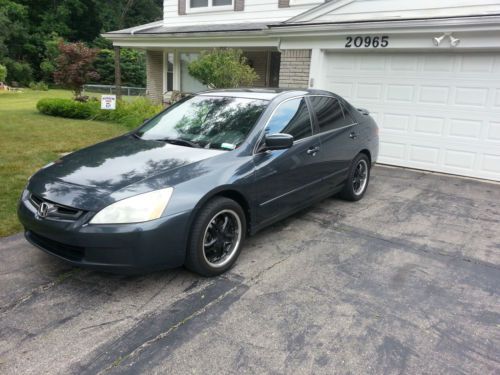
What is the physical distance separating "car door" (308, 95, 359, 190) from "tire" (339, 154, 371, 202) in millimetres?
163

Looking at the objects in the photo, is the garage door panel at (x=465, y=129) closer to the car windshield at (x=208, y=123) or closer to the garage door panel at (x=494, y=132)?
the garage door panel at (x=494, y=132)

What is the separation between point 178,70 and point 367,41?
9.69 m

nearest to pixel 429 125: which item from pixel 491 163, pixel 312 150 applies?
pixel 491 163

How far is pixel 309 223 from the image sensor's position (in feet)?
16.2

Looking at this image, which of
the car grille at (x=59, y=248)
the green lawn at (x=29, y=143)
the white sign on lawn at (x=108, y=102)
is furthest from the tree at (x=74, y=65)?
the car grille at (x=59, y=248)

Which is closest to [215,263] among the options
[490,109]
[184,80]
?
[490,109]

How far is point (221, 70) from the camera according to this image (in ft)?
30.4

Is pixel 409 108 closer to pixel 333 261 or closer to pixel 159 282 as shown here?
pixel 333 261

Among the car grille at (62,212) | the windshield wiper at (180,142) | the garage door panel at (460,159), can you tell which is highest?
the windshield wiper at (180,142)

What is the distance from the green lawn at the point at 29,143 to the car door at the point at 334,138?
353 centimetres

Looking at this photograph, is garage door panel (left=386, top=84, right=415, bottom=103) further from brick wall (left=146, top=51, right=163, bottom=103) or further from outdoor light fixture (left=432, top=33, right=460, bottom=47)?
brick wall (left=146, top=51, right=163, bottom=103)

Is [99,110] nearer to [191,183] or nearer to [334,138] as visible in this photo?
[334,138]

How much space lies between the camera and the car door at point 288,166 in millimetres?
3920

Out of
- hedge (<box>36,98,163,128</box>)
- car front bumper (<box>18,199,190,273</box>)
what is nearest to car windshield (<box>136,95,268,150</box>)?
car front bumper (<box>18,199,190,273</box>)
